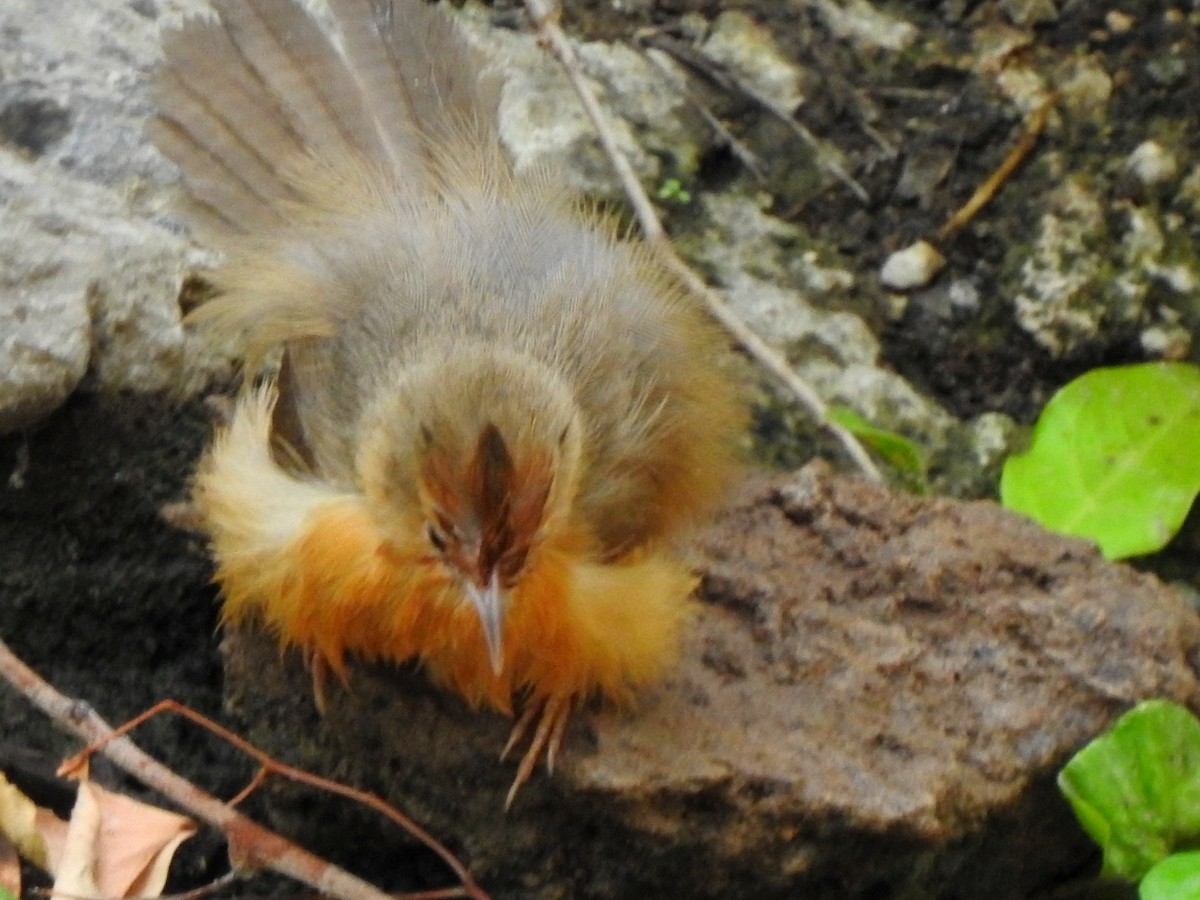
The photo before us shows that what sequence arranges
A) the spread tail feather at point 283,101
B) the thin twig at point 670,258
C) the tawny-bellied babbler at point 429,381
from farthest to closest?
1. the thin twig at point 670,258
2. the spread tail feather at point 283,101
3. the tawny-bellied babbler at point 429,381

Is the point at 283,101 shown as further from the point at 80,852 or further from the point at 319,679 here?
the point at 80,852

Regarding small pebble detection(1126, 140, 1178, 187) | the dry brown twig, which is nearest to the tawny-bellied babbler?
the dry brown twig

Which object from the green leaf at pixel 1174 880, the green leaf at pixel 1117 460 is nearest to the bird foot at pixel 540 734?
the green leaf at pixel 1174 880

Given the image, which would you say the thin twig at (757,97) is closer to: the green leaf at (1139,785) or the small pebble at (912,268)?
the small pebble at (912,268)

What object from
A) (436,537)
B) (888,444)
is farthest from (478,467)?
(888,444)

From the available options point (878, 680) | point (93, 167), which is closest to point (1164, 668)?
point (878, 680)

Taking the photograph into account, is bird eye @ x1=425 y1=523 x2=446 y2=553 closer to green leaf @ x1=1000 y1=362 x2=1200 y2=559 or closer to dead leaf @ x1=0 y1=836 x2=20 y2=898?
dead leaf @ x1=0 y1=836 x2=20 y2=898
